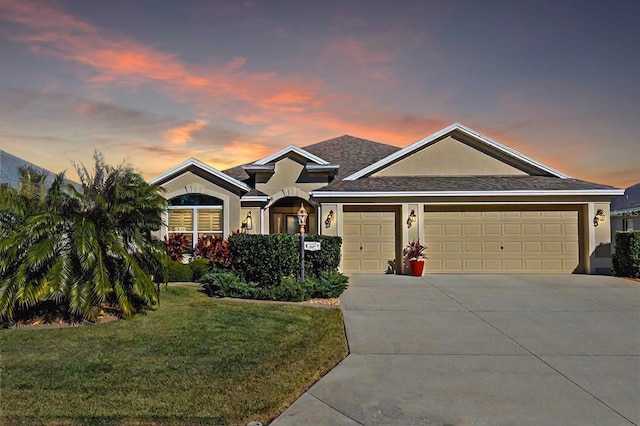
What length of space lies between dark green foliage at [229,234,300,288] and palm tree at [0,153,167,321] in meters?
2.22

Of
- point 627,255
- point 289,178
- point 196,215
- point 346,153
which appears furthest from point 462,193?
point 196,215

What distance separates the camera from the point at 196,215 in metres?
15.1

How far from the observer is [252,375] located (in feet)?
15.0

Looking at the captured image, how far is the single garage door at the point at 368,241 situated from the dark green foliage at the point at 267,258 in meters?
4.26

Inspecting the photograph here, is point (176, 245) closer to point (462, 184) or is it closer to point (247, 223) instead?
point (247, 223)

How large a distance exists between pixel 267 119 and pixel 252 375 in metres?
11.0

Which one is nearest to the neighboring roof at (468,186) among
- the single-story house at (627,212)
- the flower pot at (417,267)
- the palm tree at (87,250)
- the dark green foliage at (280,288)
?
the flower pot at (417,267)

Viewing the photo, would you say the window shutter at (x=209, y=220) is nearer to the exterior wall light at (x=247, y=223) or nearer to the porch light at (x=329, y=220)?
the exterior wall light at (x=247, y=223)

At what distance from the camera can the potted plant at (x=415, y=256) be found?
13188 mm

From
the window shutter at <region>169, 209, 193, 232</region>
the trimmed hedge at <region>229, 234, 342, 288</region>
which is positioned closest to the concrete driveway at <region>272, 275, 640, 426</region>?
the trimmed hedge at <region>229, 234, 342, 288</region>

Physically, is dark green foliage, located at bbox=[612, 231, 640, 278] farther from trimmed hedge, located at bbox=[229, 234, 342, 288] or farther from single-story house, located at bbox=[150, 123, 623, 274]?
trimmed hedge, located at bbox=[229, 234, 342, 288]

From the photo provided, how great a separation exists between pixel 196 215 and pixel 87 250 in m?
8.46

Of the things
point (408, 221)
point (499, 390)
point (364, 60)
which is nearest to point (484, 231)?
point (408, 221)

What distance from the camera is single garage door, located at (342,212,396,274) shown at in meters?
13.9
